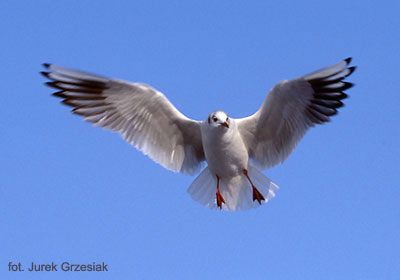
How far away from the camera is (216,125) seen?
282 inches

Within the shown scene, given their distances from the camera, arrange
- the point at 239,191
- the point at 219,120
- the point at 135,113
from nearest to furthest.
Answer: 1. the point at 219,120
2. the point at 135,113
3. the point at 239,191

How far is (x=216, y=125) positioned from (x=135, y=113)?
1.09 m

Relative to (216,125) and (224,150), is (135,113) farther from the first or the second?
(224,150)

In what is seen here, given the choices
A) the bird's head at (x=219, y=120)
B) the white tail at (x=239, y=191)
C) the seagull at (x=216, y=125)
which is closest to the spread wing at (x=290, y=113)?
the seagull at (x=216, y=125)

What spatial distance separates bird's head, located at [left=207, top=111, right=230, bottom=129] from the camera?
712cm

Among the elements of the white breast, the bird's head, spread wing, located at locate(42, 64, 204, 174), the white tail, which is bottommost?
the white tail

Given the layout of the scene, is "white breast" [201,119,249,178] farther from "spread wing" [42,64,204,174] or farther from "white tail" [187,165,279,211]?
"spread wing" [42,64,204,174]

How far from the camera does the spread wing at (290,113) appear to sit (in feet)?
22.7

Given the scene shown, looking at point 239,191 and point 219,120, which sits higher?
point 219,120

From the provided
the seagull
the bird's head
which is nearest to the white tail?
the seagull

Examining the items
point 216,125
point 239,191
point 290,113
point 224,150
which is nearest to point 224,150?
point 224,150

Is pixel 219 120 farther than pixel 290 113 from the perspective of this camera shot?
No

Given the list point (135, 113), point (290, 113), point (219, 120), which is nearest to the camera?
point (219, 120)

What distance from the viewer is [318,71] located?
683 centimetres
